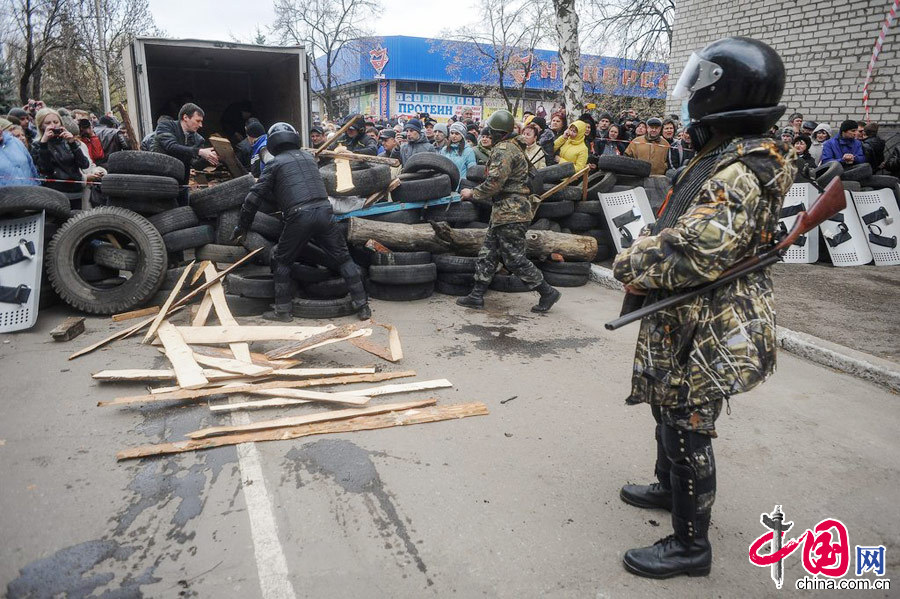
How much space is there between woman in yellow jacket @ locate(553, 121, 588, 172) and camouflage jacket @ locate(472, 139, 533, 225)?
2951mm

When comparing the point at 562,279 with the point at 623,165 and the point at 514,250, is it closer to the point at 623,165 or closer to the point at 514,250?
the point at 514,250

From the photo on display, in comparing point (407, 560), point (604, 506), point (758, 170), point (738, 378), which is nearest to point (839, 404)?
point (604, 506)

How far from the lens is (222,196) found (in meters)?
6.66

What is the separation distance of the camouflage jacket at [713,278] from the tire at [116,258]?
581 centimetres

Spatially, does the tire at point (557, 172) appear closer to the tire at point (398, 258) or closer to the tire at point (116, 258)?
the tire at point (398, 258)

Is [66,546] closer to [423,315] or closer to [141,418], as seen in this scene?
[141,418]

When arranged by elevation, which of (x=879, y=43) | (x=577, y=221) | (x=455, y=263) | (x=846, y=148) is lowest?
(x=455, y=263)

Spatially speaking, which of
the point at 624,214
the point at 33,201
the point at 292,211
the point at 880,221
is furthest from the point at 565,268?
the point at 33,201

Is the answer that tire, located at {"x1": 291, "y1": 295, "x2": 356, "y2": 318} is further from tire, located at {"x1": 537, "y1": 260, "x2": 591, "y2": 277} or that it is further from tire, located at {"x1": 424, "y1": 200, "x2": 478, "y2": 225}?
tire, located at {"x1": 537, "y1": 260, "x2": 591, "y2": 277}

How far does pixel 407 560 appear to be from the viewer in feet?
8.53

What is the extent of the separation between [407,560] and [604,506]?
1.12 meters

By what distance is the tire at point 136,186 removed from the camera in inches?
245

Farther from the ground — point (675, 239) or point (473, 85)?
point (473, 85)

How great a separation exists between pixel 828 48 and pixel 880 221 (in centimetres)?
528
